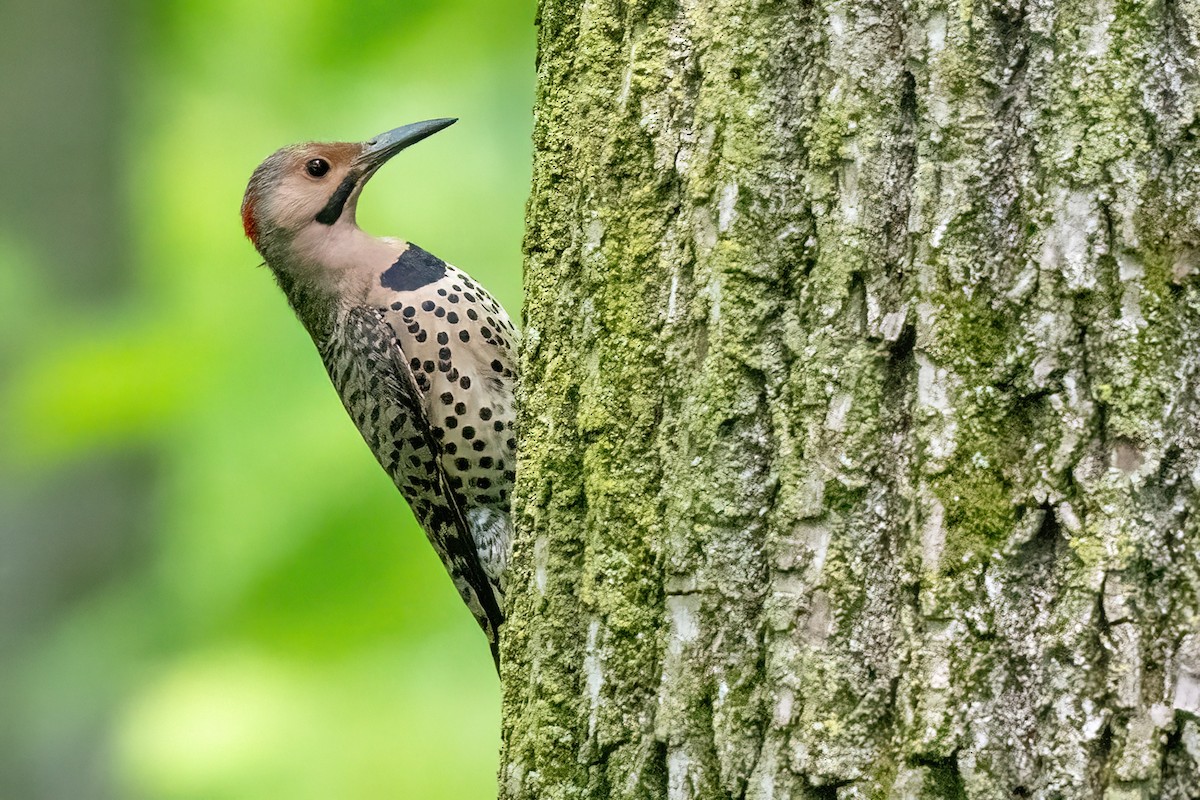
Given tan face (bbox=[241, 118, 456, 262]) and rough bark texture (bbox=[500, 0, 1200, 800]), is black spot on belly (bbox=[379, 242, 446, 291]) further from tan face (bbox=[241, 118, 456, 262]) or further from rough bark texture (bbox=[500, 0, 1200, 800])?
rough bark texture (bbox=[500, 0, 1200, 800])

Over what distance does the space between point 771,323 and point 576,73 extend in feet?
2.14

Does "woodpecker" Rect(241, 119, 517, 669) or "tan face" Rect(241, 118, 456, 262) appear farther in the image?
"tan face" Rect(241, 118, 456, 262)

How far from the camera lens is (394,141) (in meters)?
3.87

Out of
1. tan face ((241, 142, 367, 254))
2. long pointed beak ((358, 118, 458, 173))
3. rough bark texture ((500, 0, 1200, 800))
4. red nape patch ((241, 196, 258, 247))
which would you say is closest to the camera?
rough bark texture ((500, 0, 1200, 800))

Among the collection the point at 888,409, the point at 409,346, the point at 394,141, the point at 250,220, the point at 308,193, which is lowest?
the point at 409,346

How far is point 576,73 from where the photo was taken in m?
2.14

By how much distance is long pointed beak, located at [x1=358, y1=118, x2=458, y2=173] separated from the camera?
3785 mm

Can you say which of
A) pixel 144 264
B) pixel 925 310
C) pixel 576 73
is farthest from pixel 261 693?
pixel 925 310

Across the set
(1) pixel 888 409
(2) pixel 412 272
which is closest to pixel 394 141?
(2) pixel 412 272

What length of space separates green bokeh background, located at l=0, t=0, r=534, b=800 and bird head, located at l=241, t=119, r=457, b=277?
1183mm

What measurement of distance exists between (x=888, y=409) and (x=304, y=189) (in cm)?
272

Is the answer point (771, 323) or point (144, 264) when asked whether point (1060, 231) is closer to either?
point (771, 323)

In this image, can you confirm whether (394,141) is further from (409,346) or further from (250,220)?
(409,346)

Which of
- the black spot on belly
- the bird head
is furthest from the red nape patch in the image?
the black spot on belly
